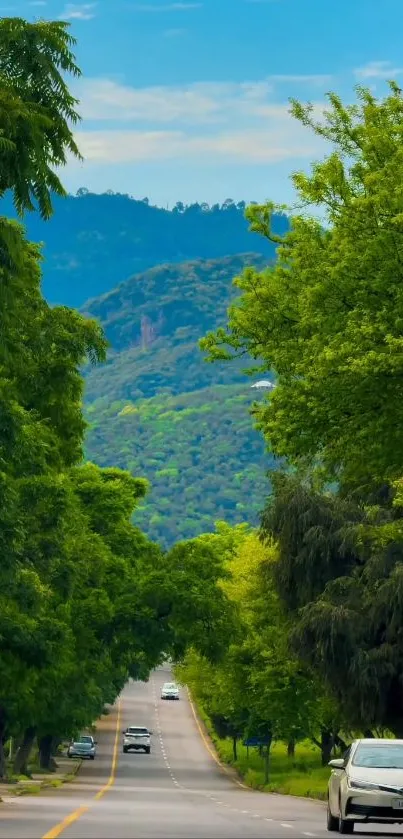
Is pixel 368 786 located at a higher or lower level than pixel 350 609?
lower

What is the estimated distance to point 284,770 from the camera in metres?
82.8

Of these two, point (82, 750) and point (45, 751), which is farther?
point (82, 750)

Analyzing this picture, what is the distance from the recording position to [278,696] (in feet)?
218

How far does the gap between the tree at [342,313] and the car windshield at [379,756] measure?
4993mm

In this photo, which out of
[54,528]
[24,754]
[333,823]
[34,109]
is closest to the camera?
[34,109]

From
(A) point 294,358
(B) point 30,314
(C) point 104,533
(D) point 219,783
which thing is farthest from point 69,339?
(D) point 219,783

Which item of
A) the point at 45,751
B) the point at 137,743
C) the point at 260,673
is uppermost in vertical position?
the point at 260,673

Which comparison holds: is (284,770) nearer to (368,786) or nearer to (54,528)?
(54,528)

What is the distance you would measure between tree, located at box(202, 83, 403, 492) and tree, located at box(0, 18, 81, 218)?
22.3 ft

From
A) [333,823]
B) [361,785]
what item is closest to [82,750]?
[333,823]

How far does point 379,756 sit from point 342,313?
300 inches

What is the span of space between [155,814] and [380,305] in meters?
11.8

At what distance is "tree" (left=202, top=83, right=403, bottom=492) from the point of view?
27.7 meters

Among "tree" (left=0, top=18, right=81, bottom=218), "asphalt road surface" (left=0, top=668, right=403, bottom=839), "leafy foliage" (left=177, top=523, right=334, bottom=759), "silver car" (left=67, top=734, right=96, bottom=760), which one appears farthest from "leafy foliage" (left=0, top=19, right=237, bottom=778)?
"silver car" (left=67, top=734, right=96, bottom=760)
